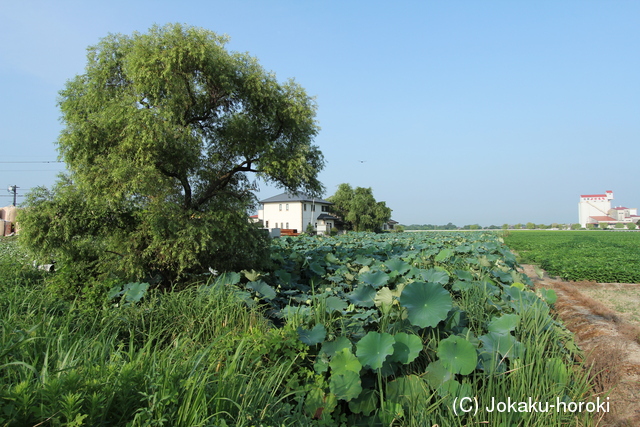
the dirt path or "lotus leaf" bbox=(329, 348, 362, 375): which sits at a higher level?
"lotus leaf" bbox=(329, 348, 362, 375)

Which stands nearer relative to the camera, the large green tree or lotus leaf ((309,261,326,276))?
lotus leaf ((309,261,326,276))

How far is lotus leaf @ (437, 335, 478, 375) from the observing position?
3.29 m

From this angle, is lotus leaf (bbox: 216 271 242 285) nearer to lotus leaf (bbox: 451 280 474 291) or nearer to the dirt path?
lotus leaf (bbox: 451 280 474 291)

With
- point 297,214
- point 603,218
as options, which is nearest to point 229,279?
point 297,214

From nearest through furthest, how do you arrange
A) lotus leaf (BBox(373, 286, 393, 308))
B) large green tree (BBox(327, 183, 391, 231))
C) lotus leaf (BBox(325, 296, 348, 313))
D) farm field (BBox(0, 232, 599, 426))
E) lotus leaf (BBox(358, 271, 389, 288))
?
farm field (BBox(0, 232, 599, 426)) < lotus leaf (BBox(325, 296, 348, 313)) < lotus leaf (BBox(373, 286, 393, 308)) < lotus leaf (BBox(358, 271, 389, 288)) < large green tree (BBox(327, 183, 391, 231))

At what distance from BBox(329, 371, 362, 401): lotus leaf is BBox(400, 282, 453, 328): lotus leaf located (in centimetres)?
105

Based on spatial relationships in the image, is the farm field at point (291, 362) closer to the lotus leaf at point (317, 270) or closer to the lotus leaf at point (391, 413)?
the lotus leaf at point (391, 413)

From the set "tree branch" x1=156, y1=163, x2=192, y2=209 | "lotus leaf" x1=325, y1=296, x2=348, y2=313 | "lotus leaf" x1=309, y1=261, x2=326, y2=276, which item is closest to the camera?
"lotus leaf" x1=325, y1=296, x2=348, y2=313

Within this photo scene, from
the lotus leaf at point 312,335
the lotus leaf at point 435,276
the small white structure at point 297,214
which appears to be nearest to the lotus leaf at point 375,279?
the lotus leaf at point 435,276

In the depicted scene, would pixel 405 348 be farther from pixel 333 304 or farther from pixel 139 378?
pixel 139 378

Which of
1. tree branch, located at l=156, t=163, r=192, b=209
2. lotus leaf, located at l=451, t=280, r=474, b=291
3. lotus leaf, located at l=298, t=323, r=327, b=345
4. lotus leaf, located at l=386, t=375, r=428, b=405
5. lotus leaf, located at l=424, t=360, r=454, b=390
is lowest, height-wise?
lotus leaf, located at l=386, t=375, r=428, b=405

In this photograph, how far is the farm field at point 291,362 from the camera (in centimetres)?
225

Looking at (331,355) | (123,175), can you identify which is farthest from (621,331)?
(123,175)

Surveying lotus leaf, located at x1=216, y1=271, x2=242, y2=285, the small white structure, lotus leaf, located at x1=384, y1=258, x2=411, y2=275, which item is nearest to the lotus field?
lotus leaf, located at x1=216, y1=271, x2=242, y2=285
